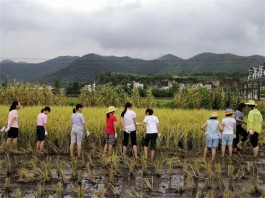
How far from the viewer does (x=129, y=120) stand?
10227 millimetres

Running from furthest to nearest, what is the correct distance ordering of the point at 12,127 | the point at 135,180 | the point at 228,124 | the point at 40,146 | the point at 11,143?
the point at 11,143
the point at 12,127
the point at 40,146
the point at 228,124
the point at 135,180

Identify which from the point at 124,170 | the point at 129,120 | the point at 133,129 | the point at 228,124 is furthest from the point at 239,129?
the point at 124,170

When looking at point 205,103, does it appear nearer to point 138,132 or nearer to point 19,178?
point 138,132

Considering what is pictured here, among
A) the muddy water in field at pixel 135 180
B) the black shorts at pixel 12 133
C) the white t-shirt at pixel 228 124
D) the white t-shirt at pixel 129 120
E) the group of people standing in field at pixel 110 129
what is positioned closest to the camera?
the muddy water in field at pixel 135 180

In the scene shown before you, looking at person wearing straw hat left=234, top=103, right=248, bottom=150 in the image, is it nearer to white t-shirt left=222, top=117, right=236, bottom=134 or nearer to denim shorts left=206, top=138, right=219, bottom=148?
white t-shirt left=222, top=117, right=236, bottom=134

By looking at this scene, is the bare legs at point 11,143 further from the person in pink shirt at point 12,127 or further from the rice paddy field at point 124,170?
the rice paddy field at point 124,170

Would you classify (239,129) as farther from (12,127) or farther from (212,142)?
(12,127)

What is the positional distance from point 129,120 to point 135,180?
2.46 metres

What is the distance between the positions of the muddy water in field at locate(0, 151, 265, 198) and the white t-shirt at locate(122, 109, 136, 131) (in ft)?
3.28

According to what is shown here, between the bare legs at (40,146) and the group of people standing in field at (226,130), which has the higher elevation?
the group of people standing in field at (226,130)

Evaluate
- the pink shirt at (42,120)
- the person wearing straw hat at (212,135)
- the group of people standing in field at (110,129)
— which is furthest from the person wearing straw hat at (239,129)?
the pink shirt at (42,120)

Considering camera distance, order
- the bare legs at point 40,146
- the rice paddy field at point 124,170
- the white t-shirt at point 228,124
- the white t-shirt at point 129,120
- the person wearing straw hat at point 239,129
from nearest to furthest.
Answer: the rice paddy field at point 124,170 → the white t-shirt at point 129,120 → the white t-shirt at point 228,124 → the bare legs at point 40,146 → the person wearing straw hat at point 239,129

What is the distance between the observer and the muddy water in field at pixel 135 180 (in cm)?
710

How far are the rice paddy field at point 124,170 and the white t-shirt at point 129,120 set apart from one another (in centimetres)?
80
